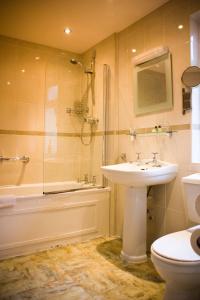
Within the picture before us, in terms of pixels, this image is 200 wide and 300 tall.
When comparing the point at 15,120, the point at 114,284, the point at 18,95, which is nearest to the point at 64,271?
the point at 114,284

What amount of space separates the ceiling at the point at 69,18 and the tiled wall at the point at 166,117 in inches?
6.3

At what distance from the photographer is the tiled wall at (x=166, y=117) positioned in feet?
6.84

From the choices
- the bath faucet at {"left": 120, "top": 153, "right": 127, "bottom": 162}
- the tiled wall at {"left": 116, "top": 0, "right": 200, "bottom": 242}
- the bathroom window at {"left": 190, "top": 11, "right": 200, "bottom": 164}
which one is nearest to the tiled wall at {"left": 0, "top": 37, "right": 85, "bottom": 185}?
the bath faucet at {"left": 120, "top": 153, "right": 127, "bottom": 162}

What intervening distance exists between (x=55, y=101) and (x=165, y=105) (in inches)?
56.1

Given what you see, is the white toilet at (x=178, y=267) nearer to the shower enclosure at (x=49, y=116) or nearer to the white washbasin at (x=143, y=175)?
the white washbasin at (x=143, y=175)

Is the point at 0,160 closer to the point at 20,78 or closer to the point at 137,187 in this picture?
the point at 20,78

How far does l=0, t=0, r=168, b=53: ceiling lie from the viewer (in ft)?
7.47

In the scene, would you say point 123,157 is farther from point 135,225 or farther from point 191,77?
point 191,77

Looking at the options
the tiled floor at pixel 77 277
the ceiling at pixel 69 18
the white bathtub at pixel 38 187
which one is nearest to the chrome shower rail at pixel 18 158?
the white bathtub at pixel 38 187

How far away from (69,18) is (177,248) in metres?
2.40

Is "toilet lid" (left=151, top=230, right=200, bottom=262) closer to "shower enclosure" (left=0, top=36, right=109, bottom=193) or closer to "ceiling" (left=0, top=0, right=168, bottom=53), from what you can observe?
"shower enclosure" (left=0, top=36, right=109, bottom=193)

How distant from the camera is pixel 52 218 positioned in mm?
2418

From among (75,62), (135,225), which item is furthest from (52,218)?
(75,62)

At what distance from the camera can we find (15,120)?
9.98 ft
